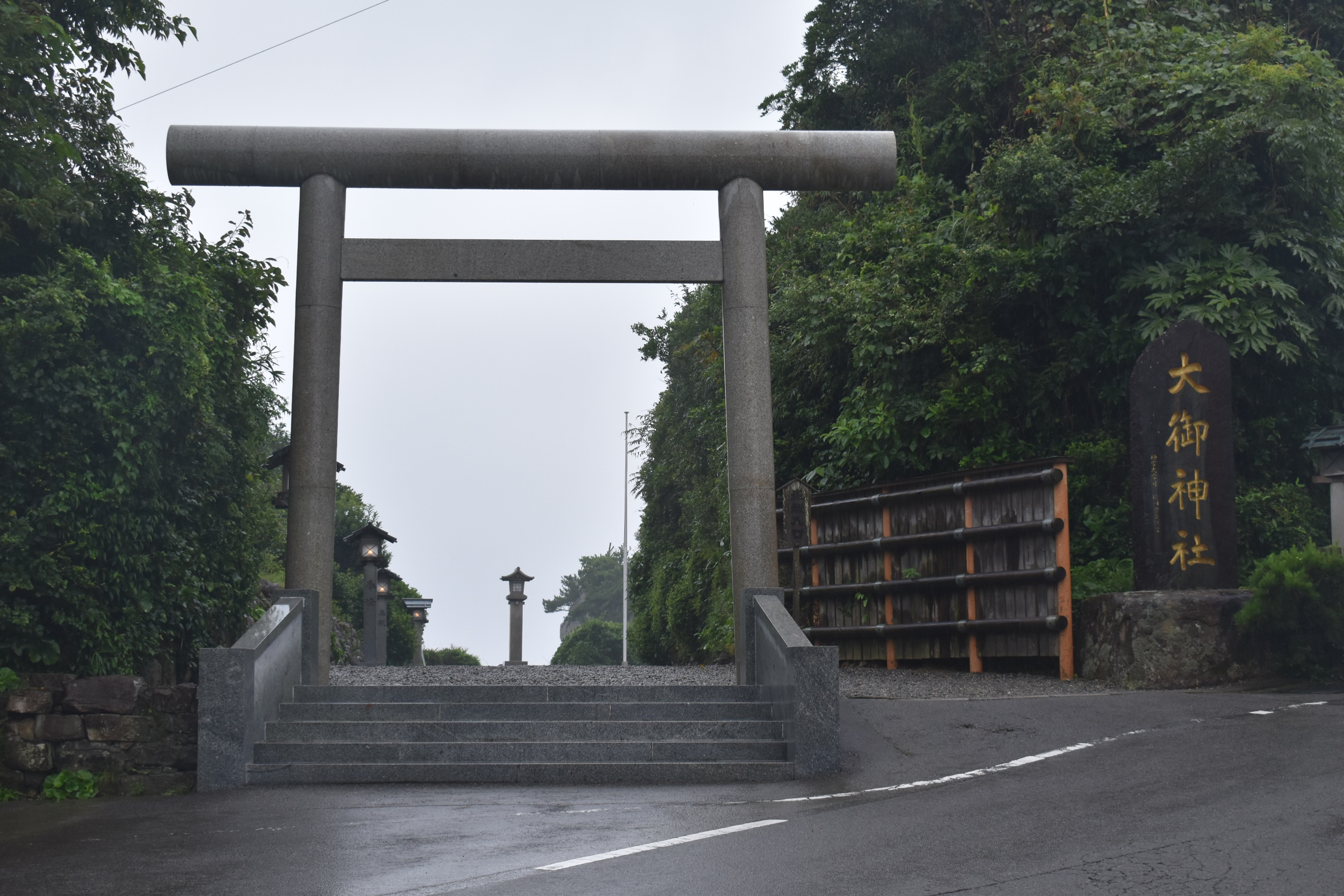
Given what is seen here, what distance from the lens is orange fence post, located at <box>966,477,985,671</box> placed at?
1427cm

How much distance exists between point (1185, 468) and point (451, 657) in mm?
39283

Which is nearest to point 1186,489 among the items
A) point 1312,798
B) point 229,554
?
point 1312,798

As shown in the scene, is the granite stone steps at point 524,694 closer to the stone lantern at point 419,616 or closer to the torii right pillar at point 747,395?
the torii right pillar at point 747,395

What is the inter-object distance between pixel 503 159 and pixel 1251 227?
965 centimetres

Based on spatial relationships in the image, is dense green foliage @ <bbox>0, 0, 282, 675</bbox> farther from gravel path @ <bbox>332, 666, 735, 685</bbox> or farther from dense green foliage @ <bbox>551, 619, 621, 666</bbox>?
dense green foliage @ <bbox>551, 619, 621, 666</bbox>

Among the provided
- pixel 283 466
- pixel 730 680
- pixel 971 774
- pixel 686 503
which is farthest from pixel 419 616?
pixel 971 774

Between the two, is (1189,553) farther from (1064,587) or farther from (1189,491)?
(1064,587)

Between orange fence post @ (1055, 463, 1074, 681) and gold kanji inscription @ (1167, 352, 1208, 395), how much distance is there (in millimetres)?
1468

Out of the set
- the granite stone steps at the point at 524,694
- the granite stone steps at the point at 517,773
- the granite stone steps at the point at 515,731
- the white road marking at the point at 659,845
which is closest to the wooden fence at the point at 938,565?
the granite stone steps at the point at 524,694

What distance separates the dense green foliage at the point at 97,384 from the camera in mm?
9453

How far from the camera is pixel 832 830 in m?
6.27

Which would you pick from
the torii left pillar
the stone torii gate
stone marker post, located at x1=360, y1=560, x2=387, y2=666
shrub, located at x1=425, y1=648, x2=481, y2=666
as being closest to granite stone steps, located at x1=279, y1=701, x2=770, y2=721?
the torii left pillar

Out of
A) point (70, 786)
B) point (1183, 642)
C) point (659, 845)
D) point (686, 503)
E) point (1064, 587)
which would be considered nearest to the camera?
point (659, 845)

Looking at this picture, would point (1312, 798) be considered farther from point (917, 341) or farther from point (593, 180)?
point (917, 341)
